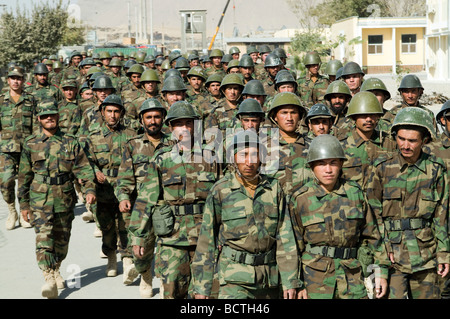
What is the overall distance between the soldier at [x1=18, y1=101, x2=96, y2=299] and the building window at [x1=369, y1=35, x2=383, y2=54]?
47712 millimetres

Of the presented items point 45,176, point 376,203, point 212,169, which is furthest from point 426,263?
point 45,176

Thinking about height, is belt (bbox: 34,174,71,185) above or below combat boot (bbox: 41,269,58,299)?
above

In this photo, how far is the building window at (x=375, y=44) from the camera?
52.7 metres

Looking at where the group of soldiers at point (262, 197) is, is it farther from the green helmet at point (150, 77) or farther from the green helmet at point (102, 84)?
the green helmet at point (150, 77)

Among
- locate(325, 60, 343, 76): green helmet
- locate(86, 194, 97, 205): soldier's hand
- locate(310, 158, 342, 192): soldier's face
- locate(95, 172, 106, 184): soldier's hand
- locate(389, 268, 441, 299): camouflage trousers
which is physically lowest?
locate(389, 268, 441, 299): camouflage trousers

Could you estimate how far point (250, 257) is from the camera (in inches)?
191

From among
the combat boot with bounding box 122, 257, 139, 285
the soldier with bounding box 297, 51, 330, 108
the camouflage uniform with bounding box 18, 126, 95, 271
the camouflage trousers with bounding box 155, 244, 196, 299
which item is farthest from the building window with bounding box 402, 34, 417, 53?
the camouflage trousers with bounding box 155, 244, 196, 299

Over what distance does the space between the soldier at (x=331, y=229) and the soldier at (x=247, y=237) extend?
0.79ft

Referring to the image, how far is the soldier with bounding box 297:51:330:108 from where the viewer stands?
12055 millimetres

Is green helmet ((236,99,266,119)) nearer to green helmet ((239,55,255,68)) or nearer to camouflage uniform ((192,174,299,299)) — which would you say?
camouflage uniform ((192,174,299,299))

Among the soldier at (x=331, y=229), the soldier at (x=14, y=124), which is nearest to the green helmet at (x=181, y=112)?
the soldier at (x=331, y=229)

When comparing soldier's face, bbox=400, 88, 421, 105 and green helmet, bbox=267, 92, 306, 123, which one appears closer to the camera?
green helmet, bbox=267, 92, 306, 123

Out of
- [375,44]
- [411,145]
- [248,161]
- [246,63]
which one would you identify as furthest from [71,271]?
[375,44]

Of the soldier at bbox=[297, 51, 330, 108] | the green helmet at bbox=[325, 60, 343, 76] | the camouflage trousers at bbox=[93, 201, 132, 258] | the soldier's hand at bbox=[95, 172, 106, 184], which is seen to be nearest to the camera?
the soldier's hand at bbox=[95, 172, 106, 184]
